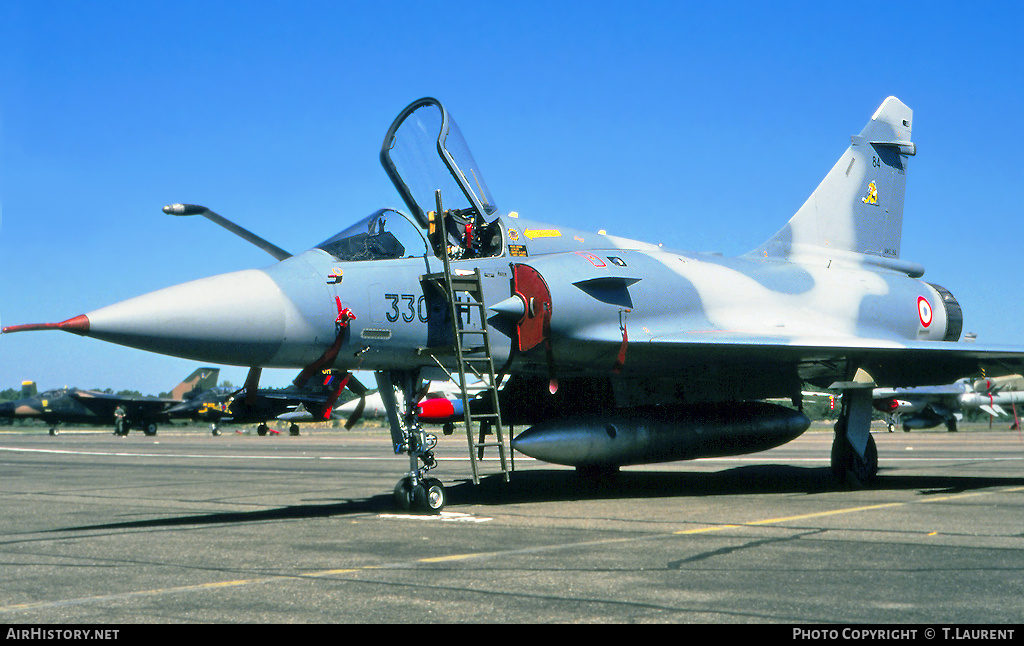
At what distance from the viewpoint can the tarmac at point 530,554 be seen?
4680mm

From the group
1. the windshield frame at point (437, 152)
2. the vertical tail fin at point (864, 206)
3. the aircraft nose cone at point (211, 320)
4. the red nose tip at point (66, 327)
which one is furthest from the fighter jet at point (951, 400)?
the red nose tip at point (66, 327)

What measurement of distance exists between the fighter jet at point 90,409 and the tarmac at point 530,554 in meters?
39.4

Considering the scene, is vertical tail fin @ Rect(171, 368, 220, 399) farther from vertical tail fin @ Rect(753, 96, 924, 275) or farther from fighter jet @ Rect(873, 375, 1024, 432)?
vertical tail fin @ Rect(753, 96, 924, 275)

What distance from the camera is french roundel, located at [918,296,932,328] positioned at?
14.4 meters

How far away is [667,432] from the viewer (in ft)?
37.3

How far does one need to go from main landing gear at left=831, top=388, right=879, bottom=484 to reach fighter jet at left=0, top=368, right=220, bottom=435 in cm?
4344

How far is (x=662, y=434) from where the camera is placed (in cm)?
1131

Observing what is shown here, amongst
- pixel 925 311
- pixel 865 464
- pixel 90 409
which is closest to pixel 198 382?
pixel 90 409

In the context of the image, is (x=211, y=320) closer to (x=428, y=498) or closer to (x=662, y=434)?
(x=428, y=498)

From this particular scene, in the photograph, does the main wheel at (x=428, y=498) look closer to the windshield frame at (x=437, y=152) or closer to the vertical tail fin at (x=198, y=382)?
the windshield frame at (x=437, y=152)

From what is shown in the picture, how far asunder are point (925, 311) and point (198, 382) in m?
49.4

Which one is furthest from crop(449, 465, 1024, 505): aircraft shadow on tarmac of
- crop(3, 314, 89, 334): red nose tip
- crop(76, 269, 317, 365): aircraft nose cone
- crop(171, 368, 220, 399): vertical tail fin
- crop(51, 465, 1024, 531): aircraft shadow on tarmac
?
crop(171, 368, 220, 399): vertical tail fin
